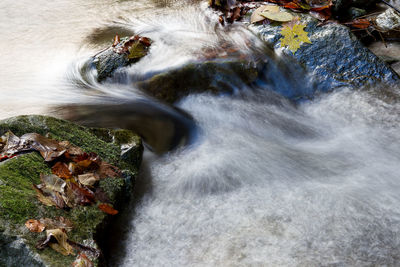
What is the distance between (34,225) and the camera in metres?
2.22

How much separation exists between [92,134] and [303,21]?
10.5ft

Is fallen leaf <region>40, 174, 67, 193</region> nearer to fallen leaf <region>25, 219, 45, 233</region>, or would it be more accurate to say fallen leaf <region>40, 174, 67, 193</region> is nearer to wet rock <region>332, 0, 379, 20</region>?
fallen leaf <region>25, 219, 45, 233</region>

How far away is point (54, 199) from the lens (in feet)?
8.22

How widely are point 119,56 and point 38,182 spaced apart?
274 centimetres

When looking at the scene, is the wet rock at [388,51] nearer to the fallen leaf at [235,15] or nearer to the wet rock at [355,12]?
the wet rock at [355,12]

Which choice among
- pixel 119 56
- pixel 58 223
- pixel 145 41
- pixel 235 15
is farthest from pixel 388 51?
pixel 58 223

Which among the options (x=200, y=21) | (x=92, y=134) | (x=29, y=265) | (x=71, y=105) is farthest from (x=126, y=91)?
(x=29, y=265)

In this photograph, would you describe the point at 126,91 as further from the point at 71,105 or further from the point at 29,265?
the point at 29,265

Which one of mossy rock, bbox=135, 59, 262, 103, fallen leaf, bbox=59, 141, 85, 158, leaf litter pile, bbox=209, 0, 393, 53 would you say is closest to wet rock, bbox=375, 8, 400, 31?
leaf litter pile, bbox=209, 0, 393, 53

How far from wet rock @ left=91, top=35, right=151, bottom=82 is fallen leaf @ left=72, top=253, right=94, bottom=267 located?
309 cm

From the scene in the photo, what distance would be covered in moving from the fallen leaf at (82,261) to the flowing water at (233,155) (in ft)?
1.03

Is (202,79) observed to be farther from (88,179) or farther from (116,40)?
(88,179)

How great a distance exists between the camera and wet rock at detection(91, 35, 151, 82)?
15.9ft

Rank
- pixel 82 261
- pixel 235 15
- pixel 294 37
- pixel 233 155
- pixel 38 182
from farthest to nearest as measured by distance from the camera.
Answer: pixel 235 15 → pixel 294 37 → pixel 233 155 → pixel 38 182 → pixel 82 261
